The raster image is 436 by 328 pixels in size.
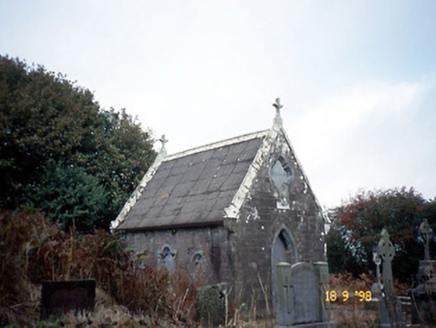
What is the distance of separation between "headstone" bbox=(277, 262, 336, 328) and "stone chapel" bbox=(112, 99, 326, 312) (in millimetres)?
2219

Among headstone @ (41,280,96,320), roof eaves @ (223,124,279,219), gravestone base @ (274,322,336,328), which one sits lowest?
gravestone base @ (274,322,336,328)

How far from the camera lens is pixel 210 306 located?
39.9 feet

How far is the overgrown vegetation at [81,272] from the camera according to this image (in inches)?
387

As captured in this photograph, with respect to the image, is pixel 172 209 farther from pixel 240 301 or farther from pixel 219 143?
pixel 240 301

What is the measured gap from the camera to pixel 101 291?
11.4 meters

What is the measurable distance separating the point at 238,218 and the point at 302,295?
11.8 feet

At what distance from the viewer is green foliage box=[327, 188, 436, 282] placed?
85.5 ft

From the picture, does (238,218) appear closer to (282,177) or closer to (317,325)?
(282,177)

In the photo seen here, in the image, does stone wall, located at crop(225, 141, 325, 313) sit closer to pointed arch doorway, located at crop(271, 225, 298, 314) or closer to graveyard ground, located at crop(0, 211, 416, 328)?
pointed arch doorway, located at crop(271, 225, 298, 314)

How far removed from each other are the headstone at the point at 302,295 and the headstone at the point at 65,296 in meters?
4.90

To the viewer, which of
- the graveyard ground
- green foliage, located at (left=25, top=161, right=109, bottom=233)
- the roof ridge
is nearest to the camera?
the graveyard ground

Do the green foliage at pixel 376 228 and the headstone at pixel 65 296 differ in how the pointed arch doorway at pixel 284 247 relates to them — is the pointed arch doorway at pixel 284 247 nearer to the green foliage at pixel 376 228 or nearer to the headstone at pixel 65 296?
the headstone at pixel 65 296
